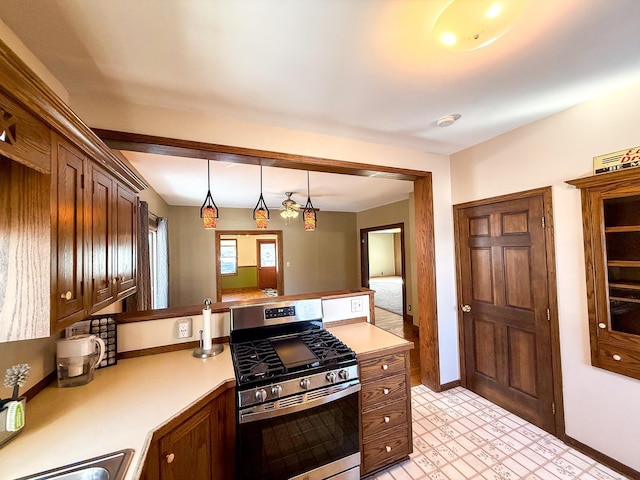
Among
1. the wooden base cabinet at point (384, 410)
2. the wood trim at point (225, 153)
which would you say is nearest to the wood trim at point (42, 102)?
the wood trim at point (225, 153)

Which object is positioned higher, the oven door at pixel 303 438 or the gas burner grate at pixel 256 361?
the gas burner grate at pixel 256 361

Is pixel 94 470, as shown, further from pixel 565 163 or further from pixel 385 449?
pixel 565 163

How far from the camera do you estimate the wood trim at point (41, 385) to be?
3.97 ft

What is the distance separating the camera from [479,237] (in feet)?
8.61

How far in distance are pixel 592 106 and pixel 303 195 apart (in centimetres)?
373

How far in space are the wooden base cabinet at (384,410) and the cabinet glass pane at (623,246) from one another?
1536 mm

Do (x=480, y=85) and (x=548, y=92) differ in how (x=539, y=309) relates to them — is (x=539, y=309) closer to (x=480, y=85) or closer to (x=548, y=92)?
(x=548, y=92)

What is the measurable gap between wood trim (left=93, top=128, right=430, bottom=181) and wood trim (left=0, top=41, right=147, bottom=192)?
0.53 metres

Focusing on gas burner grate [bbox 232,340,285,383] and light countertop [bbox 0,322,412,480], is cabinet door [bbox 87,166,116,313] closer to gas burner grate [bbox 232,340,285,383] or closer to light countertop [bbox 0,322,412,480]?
light countertop [bbox 0,322,412,480]

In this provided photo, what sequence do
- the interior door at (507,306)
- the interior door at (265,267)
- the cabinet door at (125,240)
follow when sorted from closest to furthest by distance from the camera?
the cabinet door at (125,240)
the interior door at (507,306)
the interior door at (265,267)

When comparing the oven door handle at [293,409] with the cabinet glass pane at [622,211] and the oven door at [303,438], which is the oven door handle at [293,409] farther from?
the cabinet glass pane at [622,211]

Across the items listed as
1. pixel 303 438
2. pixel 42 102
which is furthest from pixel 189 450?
pixel 42 102

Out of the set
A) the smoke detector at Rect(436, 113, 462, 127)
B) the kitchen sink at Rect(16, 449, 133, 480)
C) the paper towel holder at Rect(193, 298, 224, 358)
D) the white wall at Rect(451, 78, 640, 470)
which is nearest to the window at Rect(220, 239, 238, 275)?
the paper towel holder at Rect(193, 298, 224, 358)

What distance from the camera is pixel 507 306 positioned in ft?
7.89
